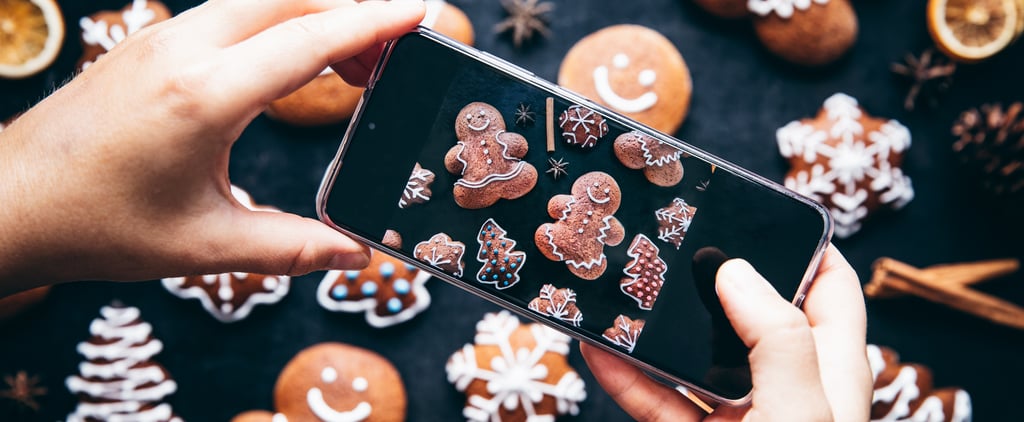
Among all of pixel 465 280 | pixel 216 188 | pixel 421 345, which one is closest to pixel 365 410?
pixel 421 345

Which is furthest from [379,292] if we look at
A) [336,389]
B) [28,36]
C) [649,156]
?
[28,36]

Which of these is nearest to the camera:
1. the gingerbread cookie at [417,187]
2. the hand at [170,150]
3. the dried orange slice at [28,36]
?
the hand at [170,150]

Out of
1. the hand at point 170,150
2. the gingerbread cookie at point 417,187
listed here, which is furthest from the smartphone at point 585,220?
the hand at point 170,150

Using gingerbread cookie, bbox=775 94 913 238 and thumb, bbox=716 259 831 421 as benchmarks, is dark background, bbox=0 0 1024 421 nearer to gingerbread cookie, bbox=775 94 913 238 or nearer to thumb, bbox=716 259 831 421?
gingerbread cookie, bbox=775 94 913 238

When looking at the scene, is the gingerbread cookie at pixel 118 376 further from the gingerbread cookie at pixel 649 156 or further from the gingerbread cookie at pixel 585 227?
the gingerbread cookie at pixel 649 156

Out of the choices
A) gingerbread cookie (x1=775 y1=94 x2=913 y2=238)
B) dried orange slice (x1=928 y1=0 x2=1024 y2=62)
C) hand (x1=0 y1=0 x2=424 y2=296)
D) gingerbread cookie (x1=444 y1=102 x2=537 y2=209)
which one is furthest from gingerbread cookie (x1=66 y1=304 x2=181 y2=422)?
dried orange slice (x1=928 y1=0 x2=1024 y2=62)

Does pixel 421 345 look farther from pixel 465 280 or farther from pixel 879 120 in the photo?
pixel 879 120
